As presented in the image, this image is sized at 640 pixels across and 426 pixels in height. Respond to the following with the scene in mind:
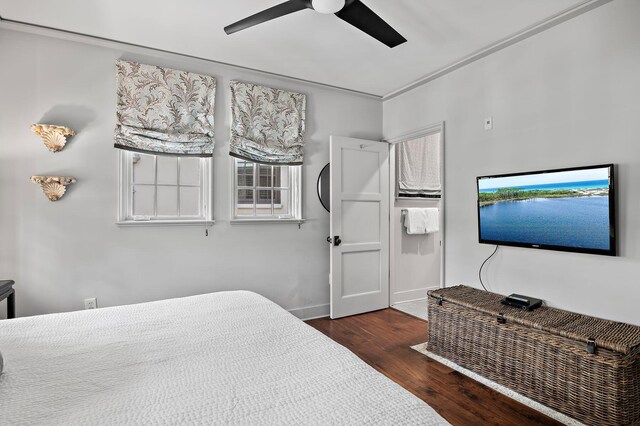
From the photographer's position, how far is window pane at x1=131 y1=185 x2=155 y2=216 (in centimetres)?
293

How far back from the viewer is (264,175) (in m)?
3.53

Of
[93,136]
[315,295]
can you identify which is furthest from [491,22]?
[93,136]

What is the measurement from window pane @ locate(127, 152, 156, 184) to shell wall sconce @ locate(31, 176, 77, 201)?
48 cm

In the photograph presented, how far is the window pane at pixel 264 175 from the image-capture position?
3.50 metres

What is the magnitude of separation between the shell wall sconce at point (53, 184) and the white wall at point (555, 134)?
3.36 meters

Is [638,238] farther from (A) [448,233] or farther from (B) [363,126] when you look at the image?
(B) [363,126]

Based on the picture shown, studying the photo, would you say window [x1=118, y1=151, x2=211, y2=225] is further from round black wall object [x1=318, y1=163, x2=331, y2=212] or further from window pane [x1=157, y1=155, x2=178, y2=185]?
round black wall object [x1=318, y1=163, x2=331, y2=212]

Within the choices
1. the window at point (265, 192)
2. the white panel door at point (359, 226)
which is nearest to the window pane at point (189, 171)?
the window at point (265, 192)

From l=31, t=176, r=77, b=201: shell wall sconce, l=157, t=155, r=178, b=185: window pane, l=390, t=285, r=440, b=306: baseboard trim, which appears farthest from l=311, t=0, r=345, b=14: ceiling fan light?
l=390, t=285, r=440, b=306: baseboard trim

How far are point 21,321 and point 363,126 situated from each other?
3.55 metres

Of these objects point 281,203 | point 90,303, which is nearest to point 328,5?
point 281,203

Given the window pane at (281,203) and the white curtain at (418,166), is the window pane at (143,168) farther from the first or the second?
the white curtain at (418,166)

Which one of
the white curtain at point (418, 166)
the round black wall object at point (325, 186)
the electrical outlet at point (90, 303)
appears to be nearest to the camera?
the electrical outlet at point (90, 303)

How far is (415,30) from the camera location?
2.56m
